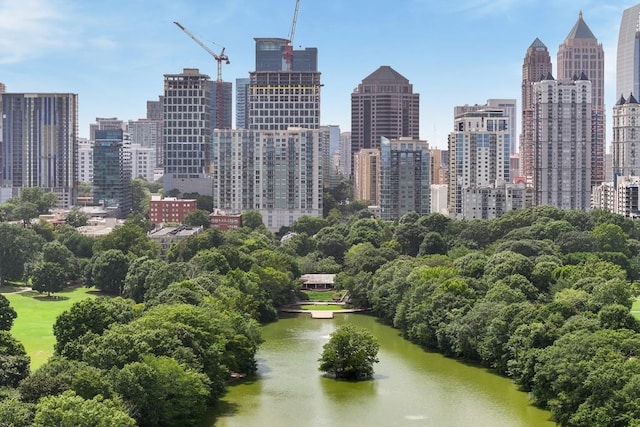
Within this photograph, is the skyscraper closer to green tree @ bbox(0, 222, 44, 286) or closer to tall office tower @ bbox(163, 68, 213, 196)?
tall office tower @ bbox(163, 68, 213, 196)

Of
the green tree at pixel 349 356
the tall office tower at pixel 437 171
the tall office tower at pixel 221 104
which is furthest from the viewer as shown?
the tall office tower at pixel 221 104

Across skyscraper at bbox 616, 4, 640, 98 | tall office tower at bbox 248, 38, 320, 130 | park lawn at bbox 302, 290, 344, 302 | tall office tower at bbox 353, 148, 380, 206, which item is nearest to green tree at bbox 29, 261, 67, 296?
park lawn at bbox 302, 290, 344, 302

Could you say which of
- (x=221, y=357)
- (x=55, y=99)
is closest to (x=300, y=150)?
(x=55, y=99)

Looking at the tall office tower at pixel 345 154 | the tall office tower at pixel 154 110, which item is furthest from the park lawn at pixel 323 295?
the tall office tower at pixel 154 110

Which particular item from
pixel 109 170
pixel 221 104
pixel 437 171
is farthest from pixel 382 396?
pixel 221 104

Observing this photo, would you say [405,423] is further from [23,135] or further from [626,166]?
[23,135]

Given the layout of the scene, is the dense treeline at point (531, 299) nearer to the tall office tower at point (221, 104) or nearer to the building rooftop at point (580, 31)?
the tall office tower at point (221, 104)
